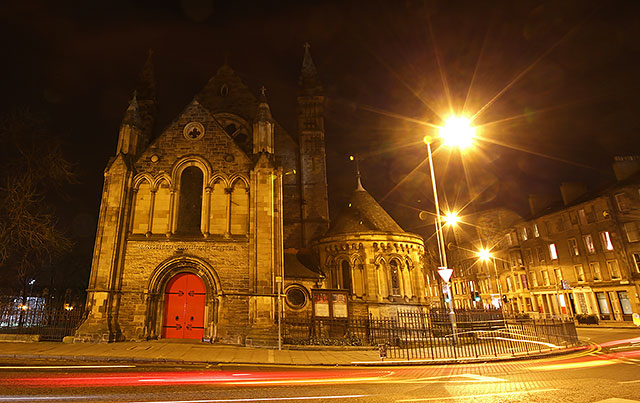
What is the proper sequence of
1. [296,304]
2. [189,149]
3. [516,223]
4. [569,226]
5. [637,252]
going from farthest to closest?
[516,223] < [569,226] < [637,252] < [296,304] < [189,149]

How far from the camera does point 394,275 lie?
941 inches

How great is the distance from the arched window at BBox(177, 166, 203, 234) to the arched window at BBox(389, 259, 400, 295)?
12.8 metres

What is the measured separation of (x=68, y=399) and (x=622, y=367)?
1307 cm

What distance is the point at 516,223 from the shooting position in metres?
47.3

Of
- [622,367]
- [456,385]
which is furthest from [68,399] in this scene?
[622,367]

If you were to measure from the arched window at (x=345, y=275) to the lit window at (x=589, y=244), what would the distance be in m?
28.7

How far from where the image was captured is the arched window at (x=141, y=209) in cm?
1822

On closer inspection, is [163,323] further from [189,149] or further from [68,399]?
[68,399]

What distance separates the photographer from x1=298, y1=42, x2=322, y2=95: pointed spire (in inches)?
1216

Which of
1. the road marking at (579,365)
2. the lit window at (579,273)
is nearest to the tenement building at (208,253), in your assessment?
the road marking at (579,365)

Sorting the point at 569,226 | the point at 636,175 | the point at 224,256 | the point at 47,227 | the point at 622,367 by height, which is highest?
the point at 636,175

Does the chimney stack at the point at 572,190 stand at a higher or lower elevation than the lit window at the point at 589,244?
higher

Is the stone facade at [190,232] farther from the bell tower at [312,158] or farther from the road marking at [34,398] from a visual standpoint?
the road marking at [34,398]

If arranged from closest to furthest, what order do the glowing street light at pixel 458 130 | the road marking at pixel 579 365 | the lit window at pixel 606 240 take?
the road marking at pixel 579 365 < the glowing street light at pixel 458 130 < the lit window at pixel 606 240
